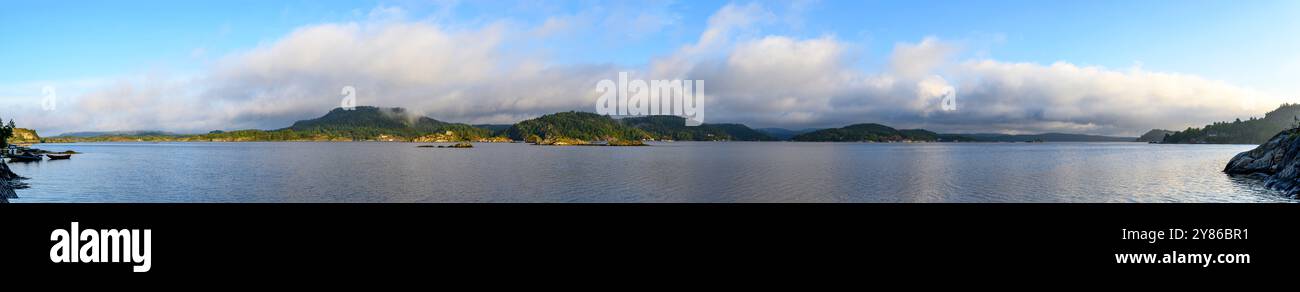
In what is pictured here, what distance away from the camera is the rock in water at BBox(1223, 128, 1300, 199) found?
45969 mm

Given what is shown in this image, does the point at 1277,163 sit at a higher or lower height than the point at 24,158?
higher

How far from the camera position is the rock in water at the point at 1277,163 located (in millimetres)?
45969

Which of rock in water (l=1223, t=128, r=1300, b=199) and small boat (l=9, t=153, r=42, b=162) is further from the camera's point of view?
small boat (l=9, t=153, r=42, b=162)

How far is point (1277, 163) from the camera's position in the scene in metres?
55.8

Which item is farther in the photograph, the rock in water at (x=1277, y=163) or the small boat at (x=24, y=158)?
the small boat at (x=24, y=158)

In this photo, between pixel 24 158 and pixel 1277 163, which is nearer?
pixel 1277 163
